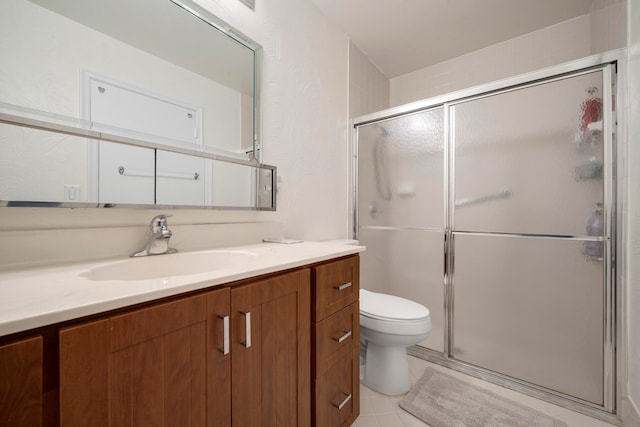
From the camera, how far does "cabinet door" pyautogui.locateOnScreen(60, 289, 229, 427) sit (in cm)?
45

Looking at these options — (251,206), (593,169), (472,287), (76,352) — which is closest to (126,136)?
(251,206)

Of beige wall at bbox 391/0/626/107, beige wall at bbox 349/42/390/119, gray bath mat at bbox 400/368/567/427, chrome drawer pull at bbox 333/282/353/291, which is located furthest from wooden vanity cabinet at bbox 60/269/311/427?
beige wall at bbox 391/0/626/107

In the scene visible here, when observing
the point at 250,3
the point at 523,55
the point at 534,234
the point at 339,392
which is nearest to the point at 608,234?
the point at 534,234

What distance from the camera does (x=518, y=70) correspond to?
6.93ft

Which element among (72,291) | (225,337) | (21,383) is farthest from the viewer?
(225,337)

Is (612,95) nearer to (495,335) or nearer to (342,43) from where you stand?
(495,335)

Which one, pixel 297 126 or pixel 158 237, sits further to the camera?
pixel 297 126

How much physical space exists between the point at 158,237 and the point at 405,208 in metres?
1.53

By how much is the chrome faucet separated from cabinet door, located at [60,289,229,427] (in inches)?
17.5

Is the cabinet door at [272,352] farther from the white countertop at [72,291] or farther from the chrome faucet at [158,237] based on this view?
the chrome faucet at [158,237]

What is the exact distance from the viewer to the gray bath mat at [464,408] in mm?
1217

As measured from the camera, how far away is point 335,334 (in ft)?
3.43

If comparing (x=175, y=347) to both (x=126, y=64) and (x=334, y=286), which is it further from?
(x=126, y=64)

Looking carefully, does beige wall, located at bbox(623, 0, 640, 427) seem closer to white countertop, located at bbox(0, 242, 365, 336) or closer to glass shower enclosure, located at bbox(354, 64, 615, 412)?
glass shower enclosure, located at bbox(354, 64, 615, 412)
